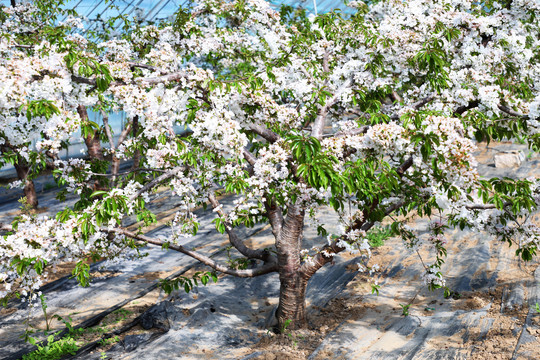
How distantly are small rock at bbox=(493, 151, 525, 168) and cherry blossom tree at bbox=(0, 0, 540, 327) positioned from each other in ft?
17.7

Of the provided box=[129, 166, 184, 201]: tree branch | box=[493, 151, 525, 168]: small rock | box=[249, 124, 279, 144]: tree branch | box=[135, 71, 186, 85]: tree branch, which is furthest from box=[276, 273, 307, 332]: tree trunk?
box=[493, 151, 525, 168]: small rock

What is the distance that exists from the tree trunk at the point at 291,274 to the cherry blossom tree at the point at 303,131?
0.5 inches

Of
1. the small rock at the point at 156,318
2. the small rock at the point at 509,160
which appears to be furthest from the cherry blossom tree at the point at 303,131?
the small rock at the point at 509,160

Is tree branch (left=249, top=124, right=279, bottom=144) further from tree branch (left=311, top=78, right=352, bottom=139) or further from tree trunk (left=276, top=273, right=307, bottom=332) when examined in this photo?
tree trunk (left=276, top=273, right=307, bottom=332)

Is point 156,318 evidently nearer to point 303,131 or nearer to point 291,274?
point 291,274

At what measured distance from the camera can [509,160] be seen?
10.1 m

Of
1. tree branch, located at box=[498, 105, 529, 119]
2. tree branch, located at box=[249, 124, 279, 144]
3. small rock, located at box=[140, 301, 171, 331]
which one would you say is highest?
tree branch, located at box=[249, 124, 279, 144]

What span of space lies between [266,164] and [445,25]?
2.37 metres

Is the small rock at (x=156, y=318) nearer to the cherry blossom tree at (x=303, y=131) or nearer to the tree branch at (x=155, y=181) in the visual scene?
the cherry blossom tree at (x=303, y=131)

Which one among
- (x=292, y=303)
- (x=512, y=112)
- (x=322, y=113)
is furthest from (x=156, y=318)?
(x=512, y=112)

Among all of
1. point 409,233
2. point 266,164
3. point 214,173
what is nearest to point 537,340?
point 409,233

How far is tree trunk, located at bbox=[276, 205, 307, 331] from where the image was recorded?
4.45 metres

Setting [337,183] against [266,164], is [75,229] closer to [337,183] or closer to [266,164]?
[266,164]

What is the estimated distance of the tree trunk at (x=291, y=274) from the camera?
4.45m
